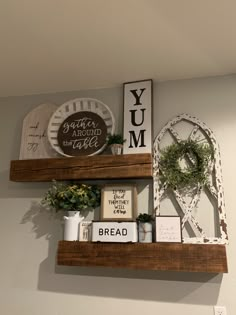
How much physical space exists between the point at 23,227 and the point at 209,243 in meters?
1.12

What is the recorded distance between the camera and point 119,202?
1.67m

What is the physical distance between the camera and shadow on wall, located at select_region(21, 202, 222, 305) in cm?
152

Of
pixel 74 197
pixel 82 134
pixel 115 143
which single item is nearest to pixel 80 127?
pixel 82 134

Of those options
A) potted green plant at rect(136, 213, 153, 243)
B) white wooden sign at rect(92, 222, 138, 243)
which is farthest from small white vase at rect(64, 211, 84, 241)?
potted green plant at rect(136, 213, 153, 243)

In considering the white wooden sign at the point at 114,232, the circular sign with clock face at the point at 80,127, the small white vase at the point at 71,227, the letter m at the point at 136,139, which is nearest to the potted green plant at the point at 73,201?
the small white vase at the point at 71,227

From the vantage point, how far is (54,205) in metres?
1.71

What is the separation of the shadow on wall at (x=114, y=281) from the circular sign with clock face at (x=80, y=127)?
0.43 m

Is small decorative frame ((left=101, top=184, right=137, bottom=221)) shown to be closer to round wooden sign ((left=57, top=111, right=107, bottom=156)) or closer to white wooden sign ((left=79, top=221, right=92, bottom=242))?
white wooden sign ((left=79, top=221, right=92, bottom=242))

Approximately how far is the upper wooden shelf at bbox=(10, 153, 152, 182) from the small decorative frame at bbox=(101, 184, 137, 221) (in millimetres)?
91

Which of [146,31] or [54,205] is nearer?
[146,31]

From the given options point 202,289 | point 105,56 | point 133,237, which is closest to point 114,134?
point 105,56

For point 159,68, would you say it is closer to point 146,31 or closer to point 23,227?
point 146,31

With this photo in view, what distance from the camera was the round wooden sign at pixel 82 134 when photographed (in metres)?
1.82

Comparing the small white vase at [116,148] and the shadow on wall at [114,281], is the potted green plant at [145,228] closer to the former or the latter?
the shadow on wall at [114,281]
